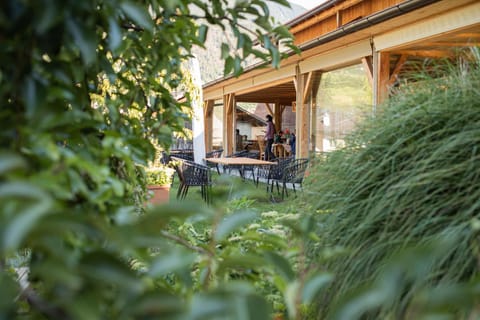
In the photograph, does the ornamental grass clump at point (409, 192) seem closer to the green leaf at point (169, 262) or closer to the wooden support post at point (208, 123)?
the green leaf at point (169, 262)

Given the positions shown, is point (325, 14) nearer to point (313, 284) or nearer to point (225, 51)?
point (225, 51)

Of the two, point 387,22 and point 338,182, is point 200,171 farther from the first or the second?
point 338,182

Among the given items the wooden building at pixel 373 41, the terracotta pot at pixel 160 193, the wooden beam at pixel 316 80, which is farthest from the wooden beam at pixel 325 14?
the terracotta pot at pixel 160 193

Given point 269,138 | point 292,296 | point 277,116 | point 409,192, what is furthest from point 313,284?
point 277,116

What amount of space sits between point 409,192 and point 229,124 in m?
14.2

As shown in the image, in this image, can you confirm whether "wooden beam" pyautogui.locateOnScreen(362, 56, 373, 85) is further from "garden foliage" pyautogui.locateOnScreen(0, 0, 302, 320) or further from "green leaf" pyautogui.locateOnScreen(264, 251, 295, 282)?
"green leaf" pyautogui.locateOnScreen(264, 251, 295, 282)

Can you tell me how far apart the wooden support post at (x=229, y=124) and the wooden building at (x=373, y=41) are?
2.92 metres

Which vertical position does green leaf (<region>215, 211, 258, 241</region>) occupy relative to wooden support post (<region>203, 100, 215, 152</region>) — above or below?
below

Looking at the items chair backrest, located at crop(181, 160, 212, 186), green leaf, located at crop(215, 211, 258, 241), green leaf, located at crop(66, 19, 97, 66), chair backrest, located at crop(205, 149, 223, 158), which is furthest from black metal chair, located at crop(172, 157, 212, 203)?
green leaf, located at crop(66, 19, 97, 66)

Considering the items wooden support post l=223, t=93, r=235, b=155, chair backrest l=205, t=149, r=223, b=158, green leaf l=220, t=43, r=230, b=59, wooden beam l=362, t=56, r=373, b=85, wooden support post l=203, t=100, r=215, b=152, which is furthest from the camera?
wooden support post l=203, t=100, r=215, b=152

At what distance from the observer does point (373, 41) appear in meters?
6.88

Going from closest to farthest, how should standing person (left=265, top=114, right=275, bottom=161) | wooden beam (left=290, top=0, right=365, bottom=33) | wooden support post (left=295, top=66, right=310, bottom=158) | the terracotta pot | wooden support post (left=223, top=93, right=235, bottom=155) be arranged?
the terracotta pot, wooden beam (left=290, top=0, right=365, bottom=33), wooden support post (left=295, top=66, right=310, bottom=158), standing person (left=265, top=114, right=275, bottom=161), wooden support post (left=223, top=93, right=235, bottom=155)

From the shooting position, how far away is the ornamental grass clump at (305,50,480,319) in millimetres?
1413

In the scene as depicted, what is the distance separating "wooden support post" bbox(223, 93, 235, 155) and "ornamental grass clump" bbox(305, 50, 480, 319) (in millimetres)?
13306
